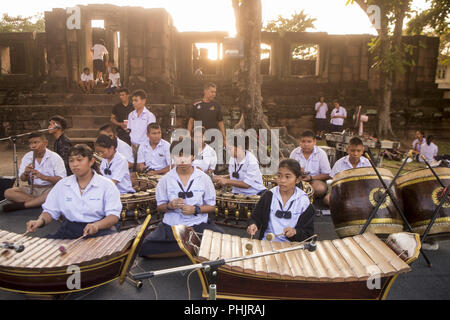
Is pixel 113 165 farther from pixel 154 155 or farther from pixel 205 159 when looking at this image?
pixel 205 159

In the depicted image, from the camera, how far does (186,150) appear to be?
4.42 m

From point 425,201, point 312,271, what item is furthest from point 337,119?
point 312,271

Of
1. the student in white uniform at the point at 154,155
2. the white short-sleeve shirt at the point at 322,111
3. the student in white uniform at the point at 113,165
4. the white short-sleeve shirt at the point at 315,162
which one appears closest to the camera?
the student in white uniform at the point at 113,165

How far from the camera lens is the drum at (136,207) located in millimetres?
5320

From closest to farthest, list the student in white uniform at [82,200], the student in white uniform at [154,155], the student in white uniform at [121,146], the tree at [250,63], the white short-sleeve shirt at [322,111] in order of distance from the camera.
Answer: the student in white uniform at [82,200] → the student in white uniform at [121,146] → the student in white uniform at [154,155] → the tree at [250,63] → the white short-sleeve shirt at [322,111]

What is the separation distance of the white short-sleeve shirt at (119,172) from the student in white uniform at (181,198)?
1419 millimetres

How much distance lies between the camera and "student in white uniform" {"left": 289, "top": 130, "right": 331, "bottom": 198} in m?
6.68

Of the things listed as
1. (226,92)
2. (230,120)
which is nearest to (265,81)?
(226,92)

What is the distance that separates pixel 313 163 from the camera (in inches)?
269

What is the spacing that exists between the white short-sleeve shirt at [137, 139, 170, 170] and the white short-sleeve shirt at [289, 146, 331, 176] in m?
2.47

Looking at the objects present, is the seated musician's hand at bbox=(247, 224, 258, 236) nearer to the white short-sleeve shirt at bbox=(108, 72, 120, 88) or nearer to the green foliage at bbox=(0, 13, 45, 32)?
the white short-sleeve shirt at bbox=(108, 72, 120, 88)

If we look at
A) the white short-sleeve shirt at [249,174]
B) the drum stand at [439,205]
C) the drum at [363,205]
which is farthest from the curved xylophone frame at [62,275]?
the drum stand at [439,205]

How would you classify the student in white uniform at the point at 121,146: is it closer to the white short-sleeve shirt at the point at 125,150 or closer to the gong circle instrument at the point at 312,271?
the white short-sleeve shirt at the point at 125,150
